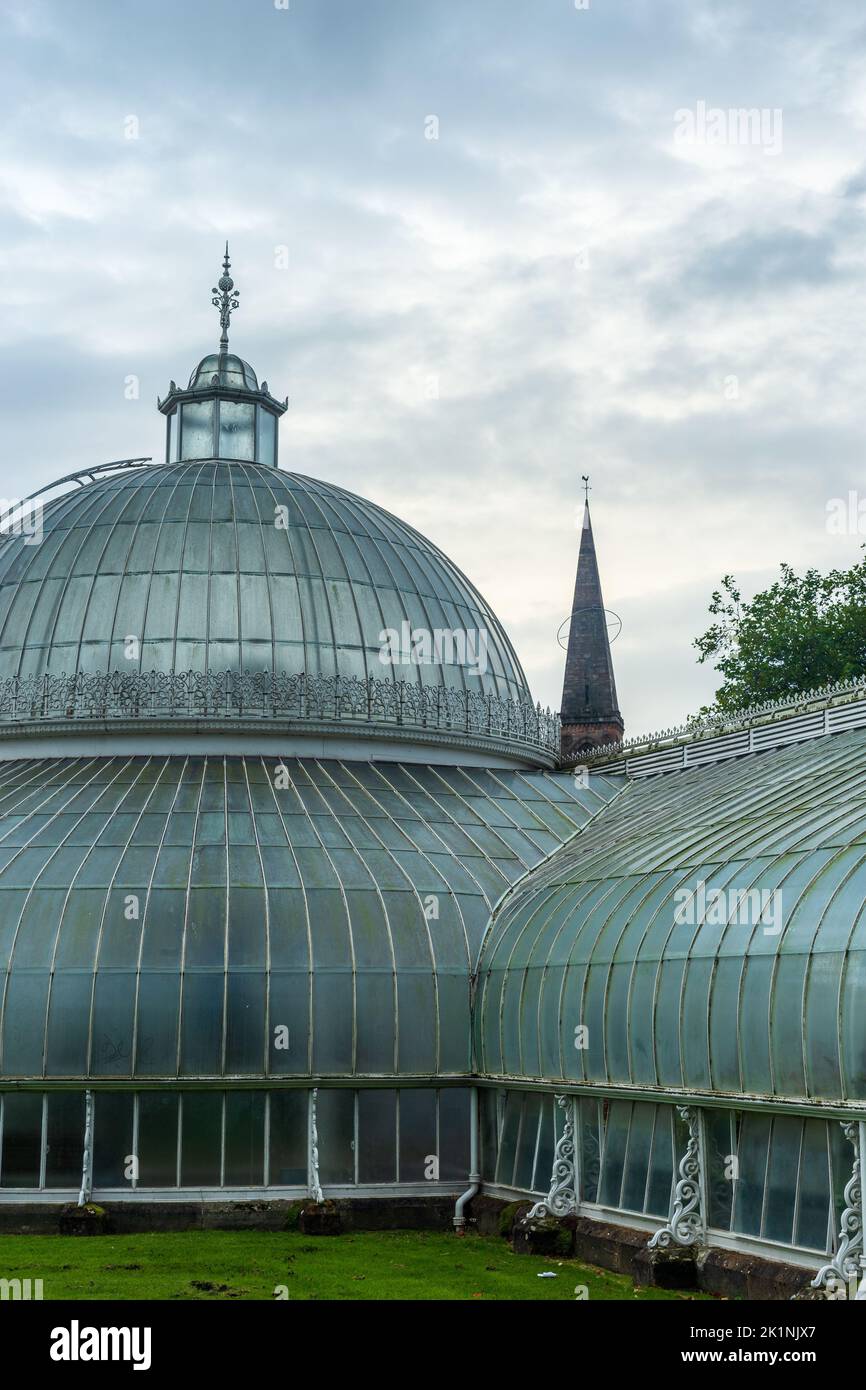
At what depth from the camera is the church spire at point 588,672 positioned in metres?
79.9

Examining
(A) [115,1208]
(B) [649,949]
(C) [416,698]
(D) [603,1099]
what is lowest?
(A) [115,1208]

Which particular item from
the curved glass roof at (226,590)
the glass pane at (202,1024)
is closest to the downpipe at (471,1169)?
the glass pane at (202,1024)

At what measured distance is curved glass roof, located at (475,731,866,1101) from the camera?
22.1 m

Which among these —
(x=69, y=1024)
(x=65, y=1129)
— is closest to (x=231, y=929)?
(x=69, y=1024)

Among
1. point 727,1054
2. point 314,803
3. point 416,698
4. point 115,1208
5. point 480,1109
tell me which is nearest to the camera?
point 727,1054

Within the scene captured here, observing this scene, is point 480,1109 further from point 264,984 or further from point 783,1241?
point 783,1241

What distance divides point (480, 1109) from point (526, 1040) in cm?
256

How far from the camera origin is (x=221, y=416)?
148 feet

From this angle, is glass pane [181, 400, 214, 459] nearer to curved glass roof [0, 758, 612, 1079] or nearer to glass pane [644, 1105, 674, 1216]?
curved glass roof [0, 758, 612, 1079]

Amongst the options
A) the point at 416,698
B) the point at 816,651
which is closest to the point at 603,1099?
the point at 416,698

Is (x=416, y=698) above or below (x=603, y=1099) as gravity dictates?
above

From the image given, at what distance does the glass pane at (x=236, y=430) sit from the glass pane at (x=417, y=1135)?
19546 millimetres

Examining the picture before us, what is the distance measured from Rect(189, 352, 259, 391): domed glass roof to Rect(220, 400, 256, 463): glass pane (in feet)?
1.87

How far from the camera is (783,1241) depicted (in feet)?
72.9
